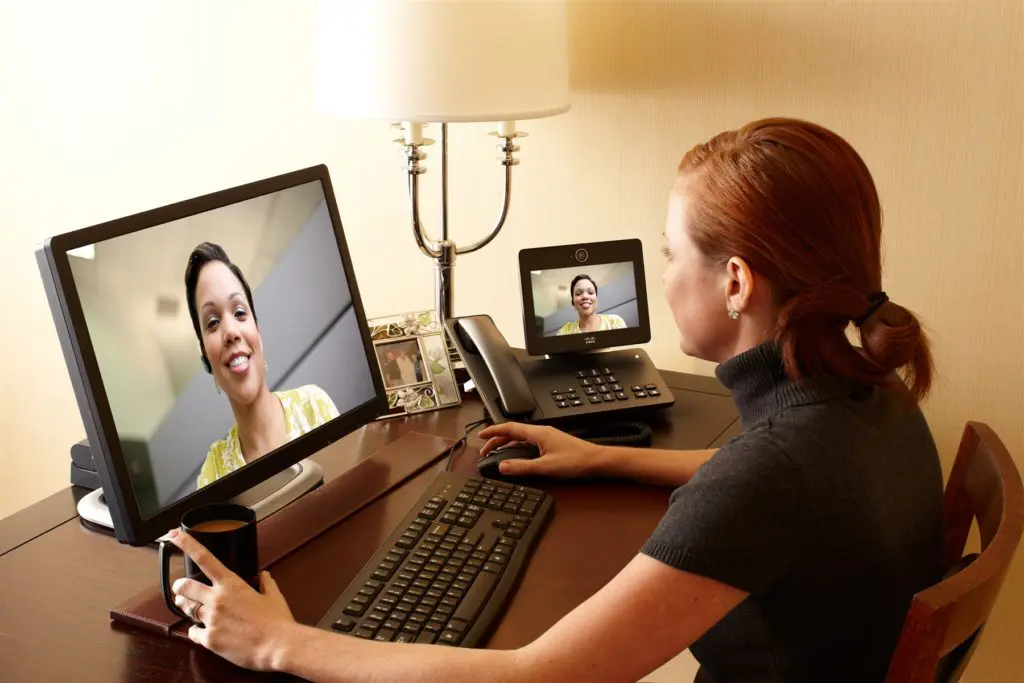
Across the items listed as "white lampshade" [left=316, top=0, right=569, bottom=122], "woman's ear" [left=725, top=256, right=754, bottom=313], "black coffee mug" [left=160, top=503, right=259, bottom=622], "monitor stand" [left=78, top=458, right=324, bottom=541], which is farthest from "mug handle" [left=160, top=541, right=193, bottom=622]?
"white lampshade" [left=316, top=0, right=569, bottom=122]

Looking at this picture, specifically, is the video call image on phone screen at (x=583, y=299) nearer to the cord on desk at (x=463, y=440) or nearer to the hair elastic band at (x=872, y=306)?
the cord on desk at (x=463, y=440)

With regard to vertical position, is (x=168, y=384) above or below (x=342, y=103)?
below

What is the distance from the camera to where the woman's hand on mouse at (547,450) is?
150 centimetres

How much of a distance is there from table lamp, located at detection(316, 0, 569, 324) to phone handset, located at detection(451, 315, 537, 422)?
324 millimetres

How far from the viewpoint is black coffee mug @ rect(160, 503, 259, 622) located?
1113 millimetres

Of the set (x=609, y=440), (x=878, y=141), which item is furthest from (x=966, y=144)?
(x=609, y=440)

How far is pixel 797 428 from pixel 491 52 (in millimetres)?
871

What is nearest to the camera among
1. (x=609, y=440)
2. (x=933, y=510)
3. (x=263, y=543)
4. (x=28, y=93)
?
(x=933, y=510)

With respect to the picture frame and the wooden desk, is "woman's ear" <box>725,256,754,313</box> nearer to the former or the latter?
the wooden desk

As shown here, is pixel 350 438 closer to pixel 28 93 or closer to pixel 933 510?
pixel 933 510

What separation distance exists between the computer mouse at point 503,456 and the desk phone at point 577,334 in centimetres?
15

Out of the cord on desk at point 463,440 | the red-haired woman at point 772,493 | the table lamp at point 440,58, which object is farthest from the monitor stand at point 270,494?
the table lamp at point 440,58

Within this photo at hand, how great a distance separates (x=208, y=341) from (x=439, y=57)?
0.62 metres

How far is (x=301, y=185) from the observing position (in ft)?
4.91
